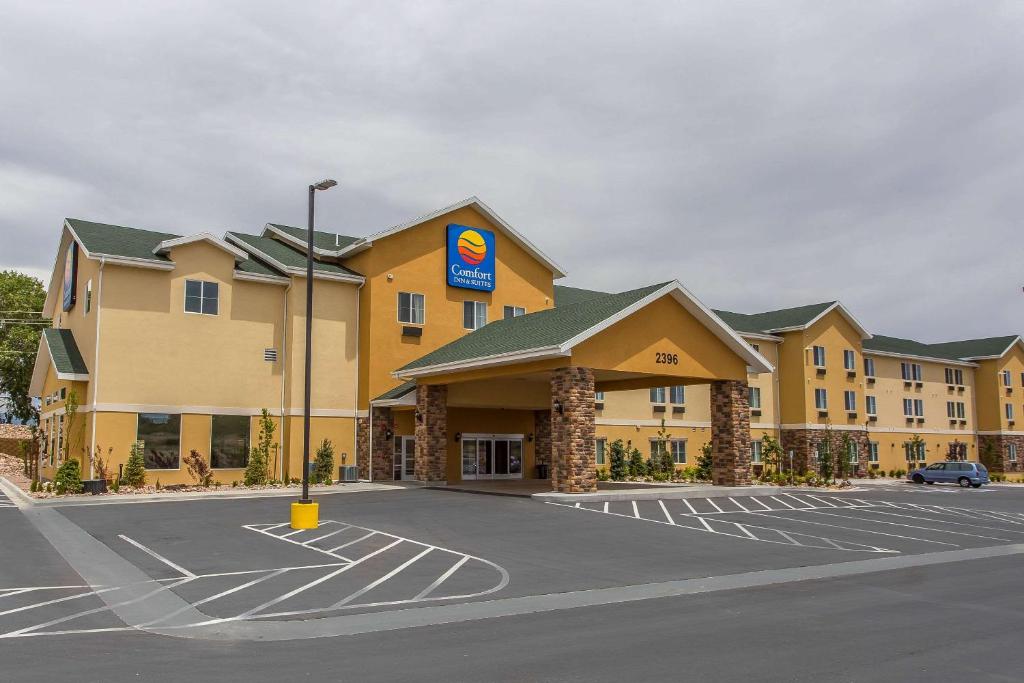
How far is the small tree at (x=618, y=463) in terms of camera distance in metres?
39.2

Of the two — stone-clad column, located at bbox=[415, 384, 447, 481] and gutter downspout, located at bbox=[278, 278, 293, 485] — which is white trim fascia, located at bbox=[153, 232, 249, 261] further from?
stone-clad column, located at bbox=[415, 384, 447, 481]

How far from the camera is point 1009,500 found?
1308 inches

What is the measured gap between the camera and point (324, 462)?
105 feet

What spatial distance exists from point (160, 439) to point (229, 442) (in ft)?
8.05

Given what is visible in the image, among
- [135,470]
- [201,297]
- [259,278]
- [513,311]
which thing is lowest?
[135,470]

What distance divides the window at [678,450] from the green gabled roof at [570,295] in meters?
8.97

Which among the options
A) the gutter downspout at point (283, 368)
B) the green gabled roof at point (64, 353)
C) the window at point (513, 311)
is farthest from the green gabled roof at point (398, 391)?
the green gabled roof at point (64, 353)

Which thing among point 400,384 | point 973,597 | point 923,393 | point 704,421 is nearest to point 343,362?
point 400,384

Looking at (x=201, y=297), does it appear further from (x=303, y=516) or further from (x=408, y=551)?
(x=408, y=551)

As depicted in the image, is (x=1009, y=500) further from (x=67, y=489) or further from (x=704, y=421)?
(x=67, y=489)

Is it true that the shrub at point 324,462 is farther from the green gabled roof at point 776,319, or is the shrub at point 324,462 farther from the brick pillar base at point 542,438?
the green gabled roof at point 776,319

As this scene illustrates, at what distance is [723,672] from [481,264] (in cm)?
2978

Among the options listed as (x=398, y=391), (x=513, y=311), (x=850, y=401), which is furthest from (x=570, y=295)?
(x=850, y=401)

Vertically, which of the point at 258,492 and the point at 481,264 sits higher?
the point at 481,264
